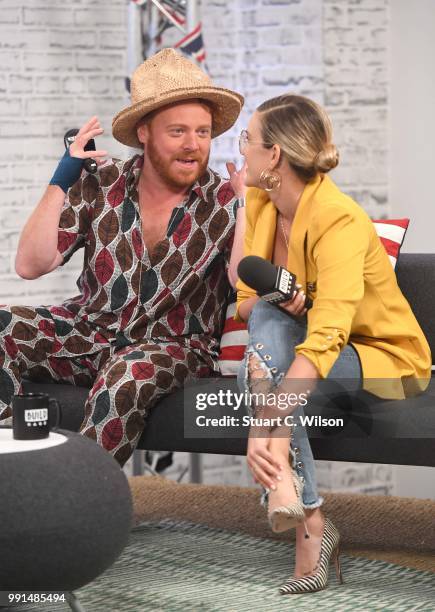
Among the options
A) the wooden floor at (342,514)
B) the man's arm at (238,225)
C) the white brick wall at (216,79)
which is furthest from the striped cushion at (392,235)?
the white brick wall at (216,79)

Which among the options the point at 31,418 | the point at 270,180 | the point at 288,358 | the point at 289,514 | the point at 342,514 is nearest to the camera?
the point at 31,418

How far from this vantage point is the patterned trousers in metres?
2.90

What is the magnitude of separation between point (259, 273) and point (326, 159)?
336 mm

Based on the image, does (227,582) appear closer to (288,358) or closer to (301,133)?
(288,358)

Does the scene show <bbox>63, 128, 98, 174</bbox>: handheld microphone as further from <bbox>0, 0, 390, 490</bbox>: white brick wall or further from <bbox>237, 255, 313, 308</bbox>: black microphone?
<bbox>0, 0, 390, 490</bbox>: white brick wall

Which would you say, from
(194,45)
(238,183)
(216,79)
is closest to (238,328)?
(238,183)

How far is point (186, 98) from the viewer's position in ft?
10.5

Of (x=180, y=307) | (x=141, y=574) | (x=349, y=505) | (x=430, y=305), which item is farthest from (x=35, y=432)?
(x=349, y=505)

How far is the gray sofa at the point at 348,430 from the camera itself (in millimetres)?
2703

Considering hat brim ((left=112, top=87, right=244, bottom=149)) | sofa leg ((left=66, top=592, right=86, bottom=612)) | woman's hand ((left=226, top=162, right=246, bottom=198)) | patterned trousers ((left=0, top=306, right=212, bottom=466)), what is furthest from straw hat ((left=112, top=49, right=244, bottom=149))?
sofa leg ((left=66, top=592, right=86, bottom=612))

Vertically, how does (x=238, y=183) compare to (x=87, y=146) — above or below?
below

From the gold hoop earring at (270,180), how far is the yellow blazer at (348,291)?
7 cm

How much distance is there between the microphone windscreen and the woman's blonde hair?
0.29 metres

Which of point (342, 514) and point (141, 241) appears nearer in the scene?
point (141, 241)
